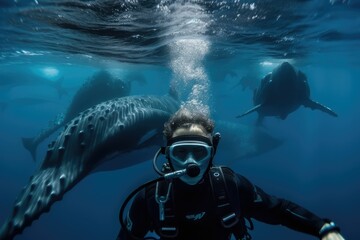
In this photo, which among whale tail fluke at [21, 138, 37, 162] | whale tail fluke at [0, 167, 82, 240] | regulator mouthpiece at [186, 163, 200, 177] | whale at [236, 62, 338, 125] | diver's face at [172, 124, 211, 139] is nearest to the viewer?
regulator mouthpiece at [186, 163, 200, 177]

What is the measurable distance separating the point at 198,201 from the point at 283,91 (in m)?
9.90

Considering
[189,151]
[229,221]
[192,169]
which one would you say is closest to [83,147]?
[189,151]

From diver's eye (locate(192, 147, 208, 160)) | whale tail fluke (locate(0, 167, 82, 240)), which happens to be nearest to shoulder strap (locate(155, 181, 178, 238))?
diver's eye (locate(192, 147, 208, 160))

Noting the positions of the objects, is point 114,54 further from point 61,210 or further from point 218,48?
point 61,210

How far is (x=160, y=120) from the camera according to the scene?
8.32 meters

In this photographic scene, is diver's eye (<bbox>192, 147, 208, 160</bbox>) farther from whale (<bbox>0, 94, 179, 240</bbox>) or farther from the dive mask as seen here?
whale (<bbox>0, 94, 179, 240</bbox>)

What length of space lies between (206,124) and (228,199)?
1.03 m

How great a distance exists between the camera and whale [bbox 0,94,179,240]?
464 cm

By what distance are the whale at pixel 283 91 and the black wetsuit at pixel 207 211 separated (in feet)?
29.1

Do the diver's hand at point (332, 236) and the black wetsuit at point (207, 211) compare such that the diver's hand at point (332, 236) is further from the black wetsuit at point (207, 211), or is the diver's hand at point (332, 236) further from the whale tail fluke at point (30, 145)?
the whale tail fluke at point (30, 145)

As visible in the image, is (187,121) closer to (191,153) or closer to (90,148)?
(191,153)

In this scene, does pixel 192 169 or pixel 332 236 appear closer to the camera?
pixel 332 236

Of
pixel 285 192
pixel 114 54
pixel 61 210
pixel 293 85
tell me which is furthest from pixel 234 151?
pixel 61 210

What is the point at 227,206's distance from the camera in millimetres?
3971
